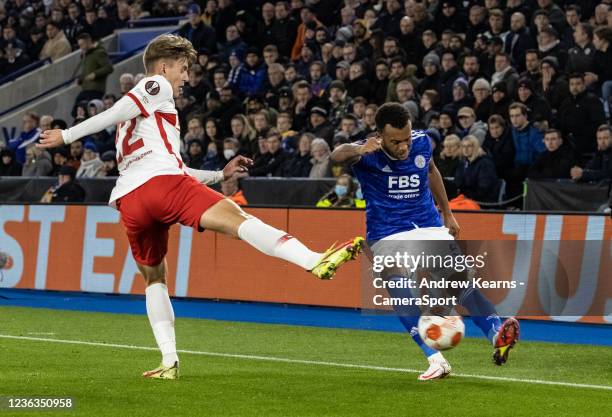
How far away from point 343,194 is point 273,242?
807cm

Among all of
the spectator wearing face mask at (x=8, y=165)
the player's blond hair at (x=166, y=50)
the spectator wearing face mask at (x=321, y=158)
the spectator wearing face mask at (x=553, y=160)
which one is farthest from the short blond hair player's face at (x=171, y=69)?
the spectator wearing face mask at (x=8, y=165)

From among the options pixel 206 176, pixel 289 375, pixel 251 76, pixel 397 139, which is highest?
pixel 397 139

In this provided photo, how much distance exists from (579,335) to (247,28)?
1226 cm

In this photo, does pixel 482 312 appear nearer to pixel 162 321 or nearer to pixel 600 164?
A: pixel 162 321

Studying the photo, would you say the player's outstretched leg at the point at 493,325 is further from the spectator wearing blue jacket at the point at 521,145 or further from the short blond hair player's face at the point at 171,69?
the spectator wearing blue jacket at the point at 521,145

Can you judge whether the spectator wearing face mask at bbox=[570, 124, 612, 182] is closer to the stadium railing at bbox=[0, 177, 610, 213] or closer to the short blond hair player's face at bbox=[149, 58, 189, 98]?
the stadium railing at bbox=[0, 177, 610, 213]

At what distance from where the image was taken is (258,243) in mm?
7871

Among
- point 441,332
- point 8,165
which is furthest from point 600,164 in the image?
point 8,165

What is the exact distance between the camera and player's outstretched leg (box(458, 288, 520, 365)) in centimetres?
867

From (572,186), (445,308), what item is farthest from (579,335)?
(445,308)

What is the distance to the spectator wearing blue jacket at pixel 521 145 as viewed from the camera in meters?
16.1

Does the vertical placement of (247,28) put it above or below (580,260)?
above

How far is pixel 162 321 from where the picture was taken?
29.0 ft

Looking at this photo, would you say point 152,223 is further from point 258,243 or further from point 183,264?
point 183,264
